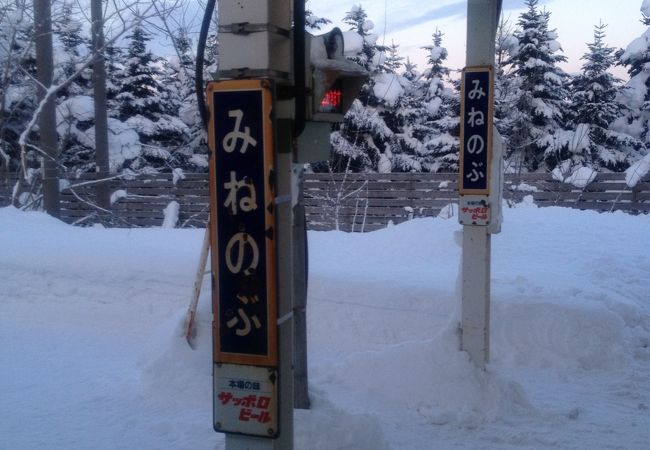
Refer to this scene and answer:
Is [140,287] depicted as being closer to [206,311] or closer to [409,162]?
[206,311]

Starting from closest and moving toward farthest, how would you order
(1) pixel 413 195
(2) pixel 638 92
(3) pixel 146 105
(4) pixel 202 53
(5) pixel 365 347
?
(4) pixel 202 53, (5) pixel 365 347, (1) pixel 413 195, (3) pixel 146 105, (2) pixel 638 92

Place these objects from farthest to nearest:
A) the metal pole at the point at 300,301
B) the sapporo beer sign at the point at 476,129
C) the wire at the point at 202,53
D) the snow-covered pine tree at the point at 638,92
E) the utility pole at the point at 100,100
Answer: the snow-covered pine tree at the point at 638,92 < the utility pole at the point at 100,100 < the sapporo beer sign at the point at 476,129 < the metal pole at the point at 300,301 < the wire at the point at 202,53

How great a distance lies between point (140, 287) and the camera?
782 cm

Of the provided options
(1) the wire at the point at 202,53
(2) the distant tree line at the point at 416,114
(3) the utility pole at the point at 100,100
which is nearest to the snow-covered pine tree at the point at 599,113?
(2) the distant tree line at the point at 416,114

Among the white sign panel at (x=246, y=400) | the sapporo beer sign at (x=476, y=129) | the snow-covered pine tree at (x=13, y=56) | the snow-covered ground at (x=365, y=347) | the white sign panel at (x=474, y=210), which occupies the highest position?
the snow-covered pine tree at (x=13, y=56)

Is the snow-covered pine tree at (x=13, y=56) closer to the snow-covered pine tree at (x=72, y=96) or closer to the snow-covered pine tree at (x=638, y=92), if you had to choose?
the snow-covered pine tree at (x=72, y=96)

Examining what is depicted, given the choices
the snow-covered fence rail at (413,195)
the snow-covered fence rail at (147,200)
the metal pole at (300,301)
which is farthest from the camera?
the snow-covered fence rail at (147,200)

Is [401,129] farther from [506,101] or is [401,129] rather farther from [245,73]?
[245,73]

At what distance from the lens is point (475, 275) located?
5.19 m

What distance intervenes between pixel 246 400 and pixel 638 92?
89.6 feet

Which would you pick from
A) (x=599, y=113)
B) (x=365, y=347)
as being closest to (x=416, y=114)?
(x=599, y=113)

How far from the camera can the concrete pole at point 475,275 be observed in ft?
16.6

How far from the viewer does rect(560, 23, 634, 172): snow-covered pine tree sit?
25109 mm

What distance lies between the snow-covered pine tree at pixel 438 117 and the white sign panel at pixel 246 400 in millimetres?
22582
